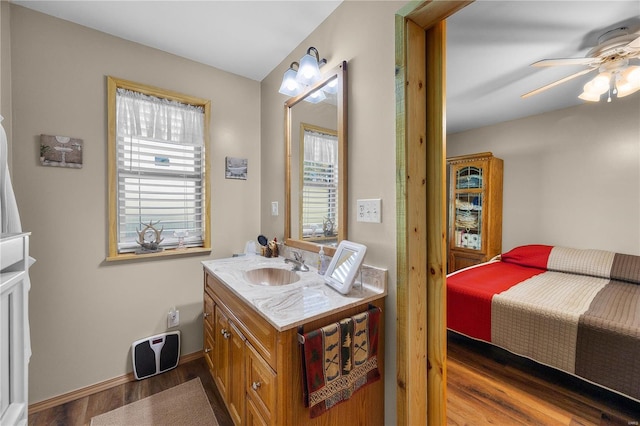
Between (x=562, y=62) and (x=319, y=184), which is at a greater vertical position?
(x=562, y=62)

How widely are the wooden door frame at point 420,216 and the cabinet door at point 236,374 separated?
0.78m

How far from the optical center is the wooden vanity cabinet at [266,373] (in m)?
0.98

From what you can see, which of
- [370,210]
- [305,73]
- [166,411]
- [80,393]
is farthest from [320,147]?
[80,393]

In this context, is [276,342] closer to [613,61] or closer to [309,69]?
[309,69]

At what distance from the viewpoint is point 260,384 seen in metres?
1.11

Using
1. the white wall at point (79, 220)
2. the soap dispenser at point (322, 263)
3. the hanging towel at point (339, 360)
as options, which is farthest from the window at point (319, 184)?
the white wall at point (79, 220)

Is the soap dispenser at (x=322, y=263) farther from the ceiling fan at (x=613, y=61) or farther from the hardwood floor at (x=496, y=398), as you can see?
the ceiling fan at (x=613, y=61)

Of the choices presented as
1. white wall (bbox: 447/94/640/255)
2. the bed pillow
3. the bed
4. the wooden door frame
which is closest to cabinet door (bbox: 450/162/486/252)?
the bed pillow

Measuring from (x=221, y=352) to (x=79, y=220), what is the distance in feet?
4.26

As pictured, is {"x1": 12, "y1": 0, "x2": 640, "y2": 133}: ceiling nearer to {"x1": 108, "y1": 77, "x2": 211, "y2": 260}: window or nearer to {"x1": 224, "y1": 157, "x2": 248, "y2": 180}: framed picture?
{"x1": 108, "y1": 77, "x2": 211, "y2": 260}: window

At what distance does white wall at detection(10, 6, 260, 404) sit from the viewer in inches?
61.7

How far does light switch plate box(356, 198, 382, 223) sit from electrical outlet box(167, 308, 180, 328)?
1.68m

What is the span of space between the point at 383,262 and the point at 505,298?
1.43 metres

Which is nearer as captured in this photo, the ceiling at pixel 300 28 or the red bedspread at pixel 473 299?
the ceiling at pixel 300 28
